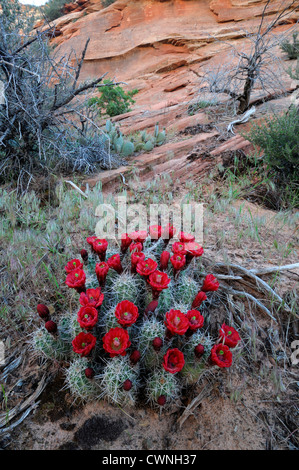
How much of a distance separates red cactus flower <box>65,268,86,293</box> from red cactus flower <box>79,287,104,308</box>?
0.18ft

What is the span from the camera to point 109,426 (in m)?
1.48

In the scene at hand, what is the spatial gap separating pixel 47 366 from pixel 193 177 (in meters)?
3.02

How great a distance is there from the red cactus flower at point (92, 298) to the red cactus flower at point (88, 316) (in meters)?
0.02

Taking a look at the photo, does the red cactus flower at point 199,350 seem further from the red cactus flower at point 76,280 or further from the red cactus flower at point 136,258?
the red cactus flower at point 76,280

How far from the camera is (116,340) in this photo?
140cm

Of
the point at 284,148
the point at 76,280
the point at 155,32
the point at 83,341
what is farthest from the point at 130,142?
the point at 155,32

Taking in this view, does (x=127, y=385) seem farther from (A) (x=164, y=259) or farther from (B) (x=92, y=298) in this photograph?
(A) (x=164, y=259)

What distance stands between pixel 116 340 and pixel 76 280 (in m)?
0.37

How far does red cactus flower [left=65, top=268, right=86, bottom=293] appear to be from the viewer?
1533 millimetres

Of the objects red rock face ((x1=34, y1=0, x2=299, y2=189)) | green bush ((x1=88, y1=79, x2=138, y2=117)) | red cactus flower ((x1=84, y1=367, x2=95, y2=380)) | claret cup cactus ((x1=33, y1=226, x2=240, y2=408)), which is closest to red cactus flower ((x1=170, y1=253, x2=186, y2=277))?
claret cup cactus ((x1=33, y1=226, x2=240, y2=408))

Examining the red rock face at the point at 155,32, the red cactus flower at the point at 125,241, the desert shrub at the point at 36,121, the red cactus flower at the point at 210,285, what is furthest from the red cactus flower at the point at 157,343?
the red rock face at the point at 155,32

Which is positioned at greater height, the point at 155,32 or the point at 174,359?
the point at 155,32

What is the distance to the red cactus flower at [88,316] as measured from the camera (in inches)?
54.3

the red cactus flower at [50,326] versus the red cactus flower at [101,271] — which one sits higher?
the red cactus flower at [101,271]
